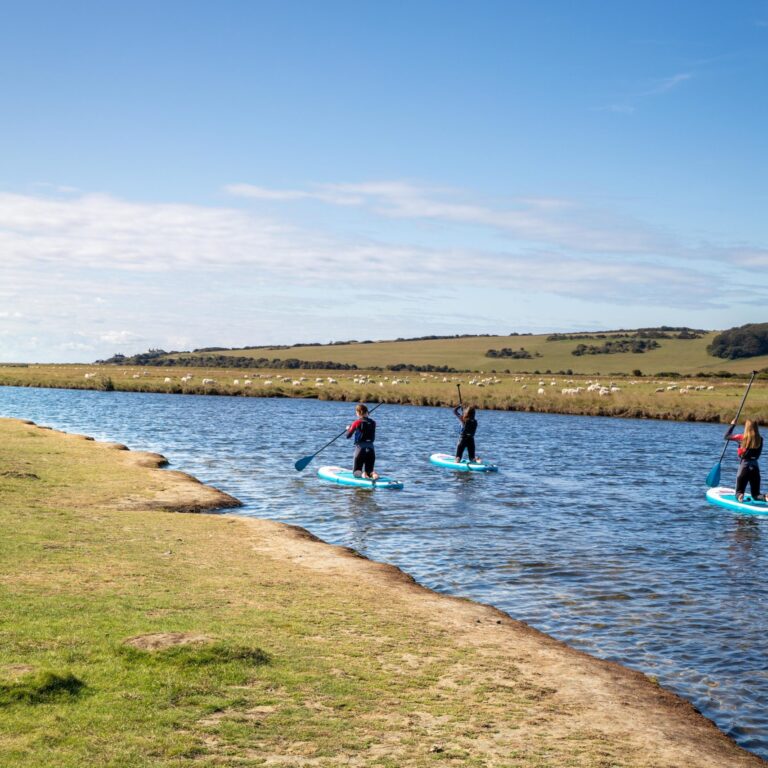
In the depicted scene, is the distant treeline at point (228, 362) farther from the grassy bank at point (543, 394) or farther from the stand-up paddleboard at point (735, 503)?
the stand-up paddleboard at point (735, 503)

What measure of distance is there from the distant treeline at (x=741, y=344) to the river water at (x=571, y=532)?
306 ft

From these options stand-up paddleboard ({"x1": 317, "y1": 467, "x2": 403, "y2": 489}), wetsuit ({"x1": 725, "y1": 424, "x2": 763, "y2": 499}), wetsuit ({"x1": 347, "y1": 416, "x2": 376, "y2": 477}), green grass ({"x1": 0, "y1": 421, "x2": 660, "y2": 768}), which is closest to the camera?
green grass ({"x1": 0, "y1": 421, "x2": 660, "y2": 768})

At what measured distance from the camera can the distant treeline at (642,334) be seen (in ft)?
532

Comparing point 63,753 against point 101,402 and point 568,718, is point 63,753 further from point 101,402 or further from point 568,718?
point 101,402

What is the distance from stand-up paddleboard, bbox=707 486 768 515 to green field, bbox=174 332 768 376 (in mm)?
96838

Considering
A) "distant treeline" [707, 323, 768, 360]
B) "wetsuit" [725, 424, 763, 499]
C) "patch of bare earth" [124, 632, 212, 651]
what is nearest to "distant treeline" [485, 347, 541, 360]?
"distant treeline" [707, 323, 768, 360]

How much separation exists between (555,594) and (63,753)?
9.13 metres

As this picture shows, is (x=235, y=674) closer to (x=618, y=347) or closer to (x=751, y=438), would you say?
(x=751, y=438)

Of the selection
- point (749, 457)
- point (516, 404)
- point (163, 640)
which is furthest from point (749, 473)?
point (516, 404)

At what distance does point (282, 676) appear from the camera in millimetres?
8477

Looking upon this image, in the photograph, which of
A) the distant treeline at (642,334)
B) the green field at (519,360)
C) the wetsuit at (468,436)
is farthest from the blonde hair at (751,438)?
the distant treeline at (642,334)

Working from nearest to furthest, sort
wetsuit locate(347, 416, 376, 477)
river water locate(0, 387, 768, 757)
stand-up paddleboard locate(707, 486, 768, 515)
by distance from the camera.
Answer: river water locate(0, 387, 768, 757), stand-up paddleboard locate(707, 486, 768, 515), wetsuit locate(347, 416, 376, 477)

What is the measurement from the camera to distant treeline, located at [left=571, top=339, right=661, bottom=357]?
148000mm

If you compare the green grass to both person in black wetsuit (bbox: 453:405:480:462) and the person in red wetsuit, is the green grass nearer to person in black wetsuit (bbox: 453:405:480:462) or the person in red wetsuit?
the person in red wetsuit
